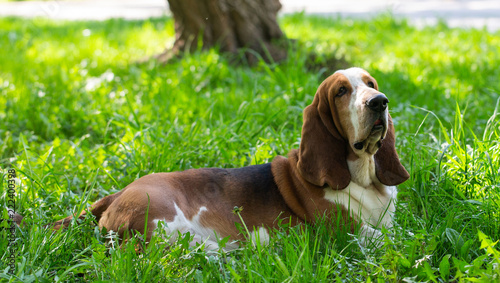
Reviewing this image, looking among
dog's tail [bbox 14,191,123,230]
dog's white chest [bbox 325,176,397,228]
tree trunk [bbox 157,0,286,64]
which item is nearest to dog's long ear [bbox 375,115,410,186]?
dog's white chest [bbox 325,176,397,228]

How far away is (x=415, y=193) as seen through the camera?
139 inches

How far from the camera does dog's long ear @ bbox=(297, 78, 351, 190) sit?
3.17m

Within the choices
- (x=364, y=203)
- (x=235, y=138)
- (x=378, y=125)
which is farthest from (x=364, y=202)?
(x=235, y=138)

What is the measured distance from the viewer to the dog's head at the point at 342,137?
3059 mm

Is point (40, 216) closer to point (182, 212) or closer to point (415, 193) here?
point (182, 212)

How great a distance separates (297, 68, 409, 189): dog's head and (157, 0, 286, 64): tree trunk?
3.52 m

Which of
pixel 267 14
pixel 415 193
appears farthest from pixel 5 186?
pixel 267 14

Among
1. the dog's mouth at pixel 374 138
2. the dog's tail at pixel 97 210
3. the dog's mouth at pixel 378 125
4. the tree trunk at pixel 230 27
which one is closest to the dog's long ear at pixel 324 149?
the dog's mouth at pixel 374 138

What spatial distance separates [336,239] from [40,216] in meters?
1.75

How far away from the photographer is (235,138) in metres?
4.39

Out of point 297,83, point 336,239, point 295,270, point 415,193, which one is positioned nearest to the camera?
point 295,270

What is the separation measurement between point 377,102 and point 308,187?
69 centimetres

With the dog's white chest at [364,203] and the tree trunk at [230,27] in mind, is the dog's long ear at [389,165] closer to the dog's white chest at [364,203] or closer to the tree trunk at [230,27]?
the dog's white chest at [364,203]

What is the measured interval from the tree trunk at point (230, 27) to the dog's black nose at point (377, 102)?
3.84m
